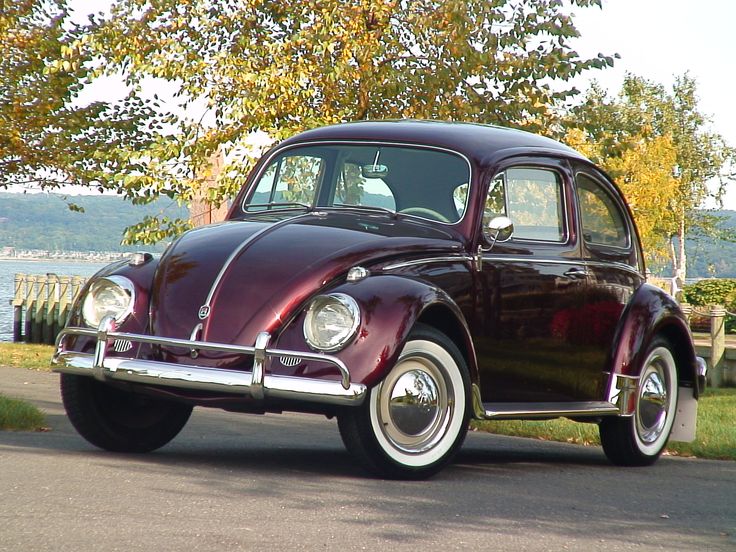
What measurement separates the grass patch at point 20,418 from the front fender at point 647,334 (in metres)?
4.11

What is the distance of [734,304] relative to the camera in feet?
101

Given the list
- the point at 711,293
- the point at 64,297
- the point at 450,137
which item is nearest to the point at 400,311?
the point at 450,137

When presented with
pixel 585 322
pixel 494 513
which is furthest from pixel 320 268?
pixel 585 322

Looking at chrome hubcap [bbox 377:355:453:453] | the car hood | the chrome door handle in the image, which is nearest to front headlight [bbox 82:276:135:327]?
the car hood

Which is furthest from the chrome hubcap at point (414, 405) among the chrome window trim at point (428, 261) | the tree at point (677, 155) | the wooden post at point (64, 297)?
the tree at point (677, 155)

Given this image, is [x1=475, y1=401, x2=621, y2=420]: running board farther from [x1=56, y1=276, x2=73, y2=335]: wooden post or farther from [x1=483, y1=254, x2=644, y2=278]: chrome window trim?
[x1=56, y1=276, x2=73, y2=335]: wooden post

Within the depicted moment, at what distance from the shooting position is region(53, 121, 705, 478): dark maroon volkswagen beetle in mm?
5852

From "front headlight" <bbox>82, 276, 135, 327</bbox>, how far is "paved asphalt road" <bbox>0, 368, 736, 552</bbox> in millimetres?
768

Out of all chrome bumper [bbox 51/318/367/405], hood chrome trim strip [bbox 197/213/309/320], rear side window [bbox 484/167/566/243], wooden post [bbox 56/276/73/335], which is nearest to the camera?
chrome bumper [bbox 51/318/367/405]

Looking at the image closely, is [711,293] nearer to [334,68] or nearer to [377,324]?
[334,68]

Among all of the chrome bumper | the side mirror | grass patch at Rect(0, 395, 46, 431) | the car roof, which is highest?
the car roof

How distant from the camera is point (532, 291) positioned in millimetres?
7211

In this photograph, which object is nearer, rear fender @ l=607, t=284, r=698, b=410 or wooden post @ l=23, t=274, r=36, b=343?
rear fender @ l=607, t=284, r=698, b=410

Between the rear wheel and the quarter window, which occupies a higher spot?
the quarter window
